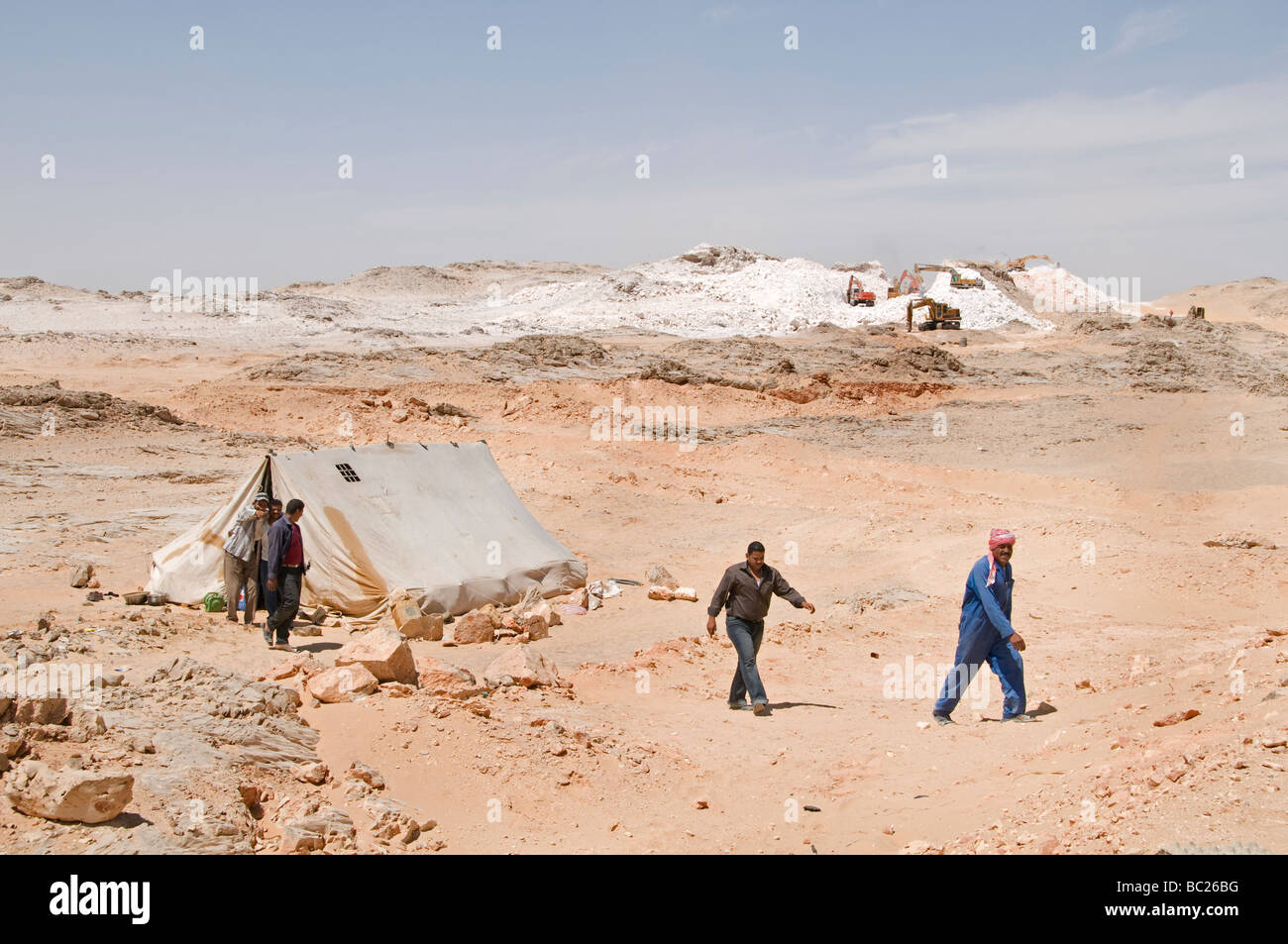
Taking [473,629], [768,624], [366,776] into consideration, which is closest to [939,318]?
[768,624]

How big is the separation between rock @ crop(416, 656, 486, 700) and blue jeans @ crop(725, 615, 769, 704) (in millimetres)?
1912

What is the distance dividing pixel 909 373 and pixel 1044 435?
878 centimetres

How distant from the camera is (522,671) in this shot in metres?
8.07

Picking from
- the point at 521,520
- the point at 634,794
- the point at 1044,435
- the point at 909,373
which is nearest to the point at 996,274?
the point at 909,373

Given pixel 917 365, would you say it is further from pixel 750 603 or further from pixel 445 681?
pixel 445 681

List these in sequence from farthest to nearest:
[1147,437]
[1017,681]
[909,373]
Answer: [909,373], [1147,437], [1017,681]

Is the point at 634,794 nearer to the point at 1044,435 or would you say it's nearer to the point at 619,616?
the point at 619,616

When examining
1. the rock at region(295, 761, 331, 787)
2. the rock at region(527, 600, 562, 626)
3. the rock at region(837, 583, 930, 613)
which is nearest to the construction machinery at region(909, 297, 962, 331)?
the rock at region(837, 583, 930, 613)

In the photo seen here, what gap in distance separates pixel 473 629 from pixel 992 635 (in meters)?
4.90

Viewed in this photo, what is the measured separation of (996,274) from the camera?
64.1 metres

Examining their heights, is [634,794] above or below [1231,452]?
below

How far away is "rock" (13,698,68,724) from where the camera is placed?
5164 millimetres

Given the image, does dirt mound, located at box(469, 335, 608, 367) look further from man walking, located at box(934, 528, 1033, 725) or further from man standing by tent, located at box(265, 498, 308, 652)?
man walking, located at box(934, 528, 1033, 725)

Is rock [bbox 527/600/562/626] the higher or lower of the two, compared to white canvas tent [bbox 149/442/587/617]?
lower
